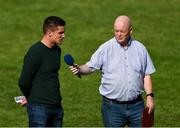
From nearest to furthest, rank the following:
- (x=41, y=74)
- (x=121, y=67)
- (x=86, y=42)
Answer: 1. (x=41, y=74)
2. (x=121, y=67)
3. (x=86, y=42)

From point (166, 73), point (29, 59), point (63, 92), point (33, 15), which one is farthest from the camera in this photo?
point (33, 15)

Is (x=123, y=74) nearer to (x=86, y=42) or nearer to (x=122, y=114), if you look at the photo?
(x=122, y=114)

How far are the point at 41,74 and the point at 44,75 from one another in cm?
4

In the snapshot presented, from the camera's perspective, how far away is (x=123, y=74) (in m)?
9.51

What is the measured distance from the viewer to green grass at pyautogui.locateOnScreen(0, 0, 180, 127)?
45.6 ft

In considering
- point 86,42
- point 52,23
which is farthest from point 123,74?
point 86,42

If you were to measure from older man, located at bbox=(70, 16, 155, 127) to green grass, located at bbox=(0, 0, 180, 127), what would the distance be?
3.48 meters

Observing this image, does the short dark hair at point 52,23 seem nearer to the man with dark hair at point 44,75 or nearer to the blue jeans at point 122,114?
the man with dark hair at point 44,75

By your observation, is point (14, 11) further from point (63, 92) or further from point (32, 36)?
point (63, 92)

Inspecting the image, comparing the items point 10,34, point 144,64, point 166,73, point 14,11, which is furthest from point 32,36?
point 144,64

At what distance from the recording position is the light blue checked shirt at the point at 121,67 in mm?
9500

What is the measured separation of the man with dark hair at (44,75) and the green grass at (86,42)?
3.58m

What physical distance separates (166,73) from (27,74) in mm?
7831

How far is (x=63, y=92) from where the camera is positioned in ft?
50.0
